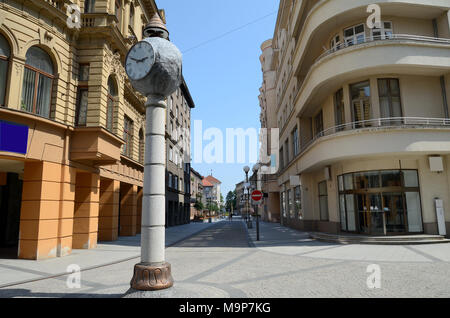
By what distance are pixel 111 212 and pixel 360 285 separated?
14.6 m

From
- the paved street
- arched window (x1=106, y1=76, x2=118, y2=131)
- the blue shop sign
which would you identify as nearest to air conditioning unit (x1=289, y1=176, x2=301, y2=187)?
the paved street

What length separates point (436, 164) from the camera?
15320mm

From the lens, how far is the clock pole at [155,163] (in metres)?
5.53

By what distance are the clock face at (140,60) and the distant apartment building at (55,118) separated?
22.1 ft

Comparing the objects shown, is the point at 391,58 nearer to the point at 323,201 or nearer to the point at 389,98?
the point at 389,98

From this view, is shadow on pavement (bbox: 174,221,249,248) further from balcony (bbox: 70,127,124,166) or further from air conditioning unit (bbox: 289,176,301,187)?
balcony (bbox: 70,127,124,166)

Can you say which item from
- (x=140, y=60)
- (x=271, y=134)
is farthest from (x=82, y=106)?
(x=271, y=134)

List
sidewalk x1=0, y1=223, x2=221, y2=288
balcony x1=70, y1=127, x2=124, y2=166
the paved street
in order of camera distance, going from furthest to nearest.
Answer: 1. balcony x1=70, y1=127, x2=124, y2=166
2. sidewalk x1=0, y1=223, x2=221, y2=288
3. the paved street

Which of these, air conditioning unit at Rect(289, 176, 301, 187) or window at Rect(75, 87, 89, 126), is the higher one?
window at Rect(75, 87, 89, 126)

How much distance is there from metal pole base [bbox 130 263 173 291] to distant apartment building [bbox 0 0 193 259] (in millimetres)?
7792

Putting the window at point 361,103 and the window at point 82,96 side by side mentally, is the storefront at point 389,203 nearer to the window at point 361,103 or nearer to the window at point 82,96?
the window at point 361,103

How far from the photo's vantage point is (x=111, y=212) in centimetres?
1812

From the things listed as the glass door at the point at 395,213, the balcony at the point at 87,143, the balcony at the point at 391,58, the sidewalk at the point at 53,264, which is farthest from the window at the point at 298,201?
the balcony at the point at 87,143

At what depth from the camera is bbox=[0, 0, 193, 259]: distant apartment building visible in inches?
435
